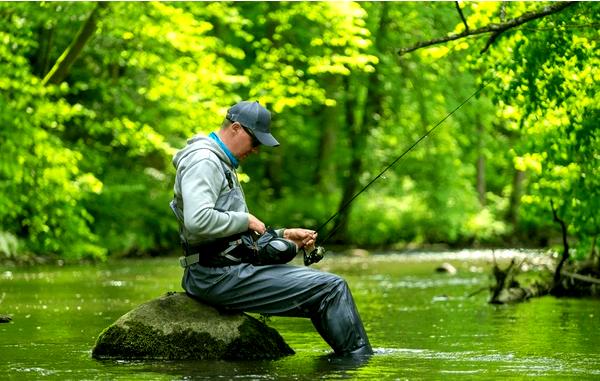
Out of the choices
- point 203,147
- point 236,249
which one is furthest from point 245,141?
point 236,249

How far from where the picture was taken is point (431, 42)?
9.88 metres

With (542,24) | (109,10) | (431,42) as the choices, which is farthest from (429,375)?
(109,10)

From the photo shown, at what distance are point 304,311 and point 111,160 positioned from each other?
2388 centimetres

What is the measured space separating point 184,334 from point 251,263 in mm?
630

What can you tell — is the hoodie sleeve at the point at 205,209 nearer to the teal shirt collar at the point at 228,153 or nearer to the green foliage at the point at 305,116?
the teal shirt collar at the point at 228,153

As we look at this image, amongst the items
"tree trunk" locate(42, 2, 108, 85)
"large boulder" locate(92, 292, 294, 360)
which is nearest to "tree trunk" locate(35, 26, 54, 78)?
"tree trunk" locate(42, 2, 108, 85)

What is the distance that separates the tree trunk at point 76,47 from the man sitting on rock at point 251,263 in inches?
466

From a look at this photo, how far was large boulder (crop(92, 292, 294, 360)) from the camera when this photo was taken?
8.16 meters

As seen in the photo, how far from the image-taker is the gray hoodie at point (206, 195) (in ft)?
25.3

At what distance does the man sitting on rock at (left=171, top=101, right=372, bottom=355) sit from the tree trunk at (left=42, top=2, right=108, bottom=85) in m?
11.8

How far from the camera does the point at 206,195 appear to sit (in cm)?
777

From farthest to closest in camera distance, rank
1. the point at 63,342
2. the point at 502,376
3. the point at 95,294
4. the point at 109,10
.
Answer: the point at 109,10
the point at 95,294
the point at 63,342
the point at 502,376

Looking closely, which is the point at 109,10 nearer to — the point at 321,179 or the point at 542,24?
the point at 542,24

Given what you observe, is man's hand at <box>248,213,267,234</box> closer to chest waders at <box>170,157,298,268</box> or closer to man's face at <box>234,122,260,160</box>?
chest waders at <box>170,157,298,268</box>
